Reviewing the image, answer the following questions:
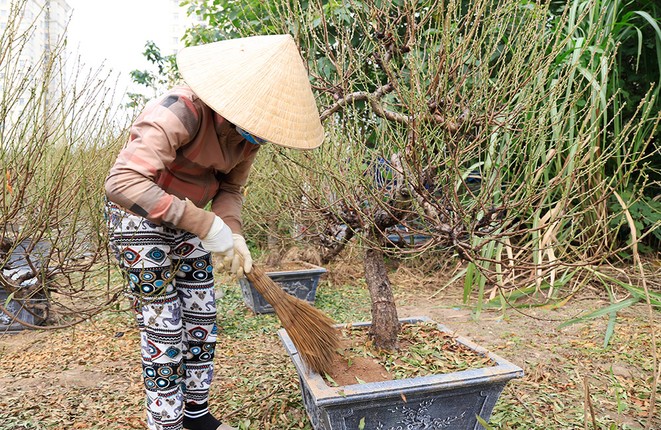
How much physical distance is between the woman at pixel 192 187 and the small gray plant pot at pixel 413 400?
0.46m

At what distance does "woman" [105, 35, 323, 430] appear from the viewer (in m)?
1.44

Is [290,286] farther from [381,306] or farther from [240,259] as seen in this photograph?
[240,259]

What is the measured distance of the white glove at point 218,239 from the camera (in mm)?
1586

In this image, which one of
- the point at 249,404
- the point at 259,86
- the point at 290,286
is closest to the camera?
the point at 259,86

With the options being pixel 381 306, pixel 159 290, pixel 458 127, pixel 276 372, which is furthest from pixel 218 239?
pixel 276 372

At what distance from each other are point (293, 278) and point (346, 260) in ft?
4.33

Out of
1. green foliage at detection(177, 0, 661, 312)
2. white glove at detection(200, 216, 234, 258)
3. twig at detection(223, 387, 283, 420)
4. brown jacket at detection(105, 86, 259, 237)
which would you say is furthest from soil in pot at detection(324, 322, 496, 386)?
brown jacket at detection(105, 86, 259, 237)

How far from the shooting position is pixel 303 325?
6.00ft

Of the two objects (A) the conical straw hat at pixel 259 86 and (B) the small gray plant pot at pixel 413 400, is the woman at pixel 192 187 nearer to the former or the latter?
(A) the conical straw hat at pixel 259 86

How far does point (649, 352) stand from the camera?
2.65m

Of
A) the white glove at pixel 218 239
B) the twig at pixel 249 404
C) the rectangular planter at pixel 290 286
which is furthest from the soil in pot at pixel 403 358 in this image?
the rectangular planter at pixel 290 286

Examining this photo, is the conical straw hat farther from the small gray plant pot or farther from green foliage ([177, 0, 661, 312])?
the small gray plant pot

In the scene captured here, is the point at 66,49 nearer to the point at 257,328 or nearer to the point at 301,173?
the point at 301,173

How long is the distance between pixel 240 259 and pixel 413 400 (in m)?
0.76
